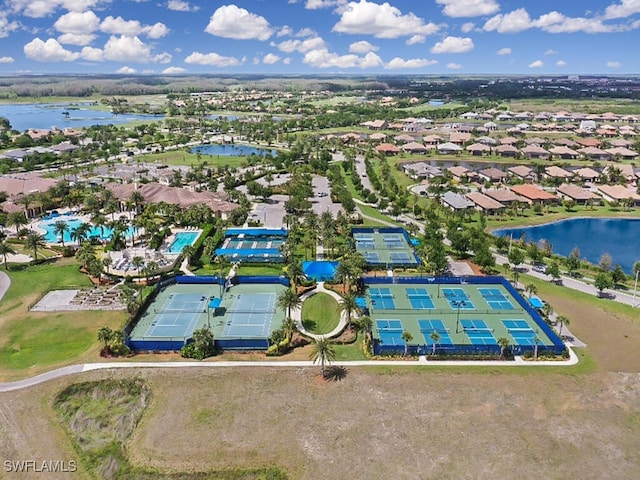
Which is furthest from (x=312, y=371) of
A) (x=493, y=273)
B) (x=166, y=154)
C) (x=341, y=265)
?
(x=166, y=154)

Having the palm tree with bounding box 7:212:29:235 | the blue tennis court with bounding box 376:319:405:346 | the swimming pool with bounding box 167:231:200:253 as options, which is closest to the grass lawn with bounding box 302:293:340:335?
the blue tennis court with bounding box 376:319:405:346

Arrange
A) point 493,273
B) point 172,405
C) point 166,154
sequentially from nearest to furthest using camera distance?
1. point 172,405
2. point 493,273
3. point 166,154

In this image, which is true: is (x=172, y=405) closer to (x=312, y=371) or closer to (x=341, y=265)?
(x=312, y=371)

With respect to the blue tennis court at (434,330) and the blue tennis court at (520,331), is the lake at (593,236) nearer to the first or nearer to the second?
the blue tennis court at (520,331)

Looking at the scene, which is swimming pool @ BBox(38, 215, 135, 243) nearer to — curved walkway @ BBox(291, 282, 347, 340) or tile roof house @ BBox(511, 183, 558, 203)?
curved walkway @ BBox(291, 282, 347, 340)

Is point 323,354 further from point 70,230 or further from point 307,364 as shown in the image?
point 70,230
